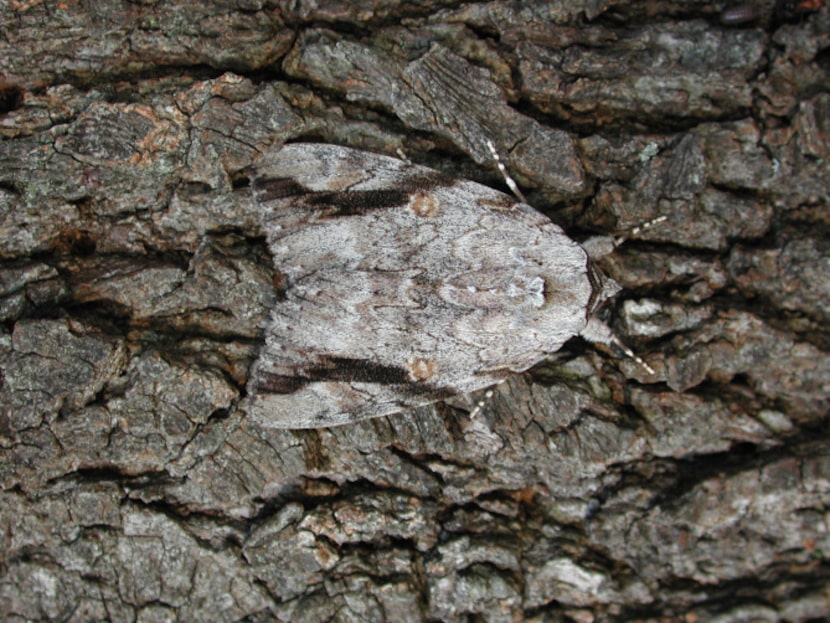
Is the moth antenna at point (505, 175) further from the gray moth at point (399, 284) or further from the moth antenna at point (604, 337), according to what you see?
the moth antenna at point (604, 337)

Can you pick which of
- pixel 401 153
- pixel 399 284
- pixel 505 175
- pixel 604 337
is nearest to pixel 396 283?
pixel 399 284

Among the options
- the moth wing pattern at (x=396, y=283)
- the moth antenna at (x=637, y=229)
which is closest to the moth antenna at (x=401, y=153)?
the moth wing pattern at (x=396, y=283)

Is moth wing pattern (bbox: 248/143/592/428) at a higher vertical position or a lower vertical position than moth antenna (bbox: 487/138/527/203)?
lower

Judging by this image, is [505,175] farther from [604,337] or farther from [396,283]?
[604,337]

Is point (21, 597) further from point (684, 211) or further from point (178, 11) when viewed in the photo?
point (684, 211)

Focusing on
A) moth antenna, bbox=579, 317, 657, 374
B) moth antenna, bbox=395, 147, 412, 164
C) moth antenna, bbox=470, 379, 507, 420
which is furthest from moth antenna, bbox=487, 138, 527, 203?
moth antenna, bbox=470, 379, 507, 420

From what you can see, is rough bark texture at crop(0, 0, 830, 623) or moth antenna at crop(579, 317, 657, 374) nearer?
rough bark texture at crop(0, 0, 830, 623)

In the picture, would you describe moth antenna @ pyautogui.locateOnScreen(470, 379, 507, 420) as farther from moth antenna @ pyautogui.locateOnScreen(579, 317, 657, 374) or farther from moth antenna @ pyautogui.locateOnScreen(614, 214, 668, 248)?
moth antenna @ pyautogui.locateOnScreen(614, 214, 668, 248)
